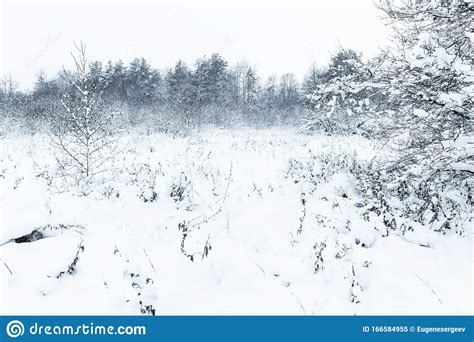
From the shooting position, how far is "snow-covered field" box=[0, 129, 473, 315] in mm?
3400

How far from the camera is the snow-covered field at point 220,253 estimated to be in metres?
3.40

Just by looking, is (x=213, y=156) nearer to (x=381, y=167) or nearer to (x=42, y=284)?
(x=381, y=167)

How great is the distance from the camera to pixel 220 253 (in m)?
4.29

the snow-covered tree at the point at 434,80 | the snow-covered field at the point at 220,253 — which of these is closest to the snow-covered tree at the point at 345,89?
the snow-covered tree at the point at 434,80

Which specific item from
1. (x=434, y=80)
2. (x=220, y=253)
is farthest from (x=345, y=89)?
(x=220, y=253)

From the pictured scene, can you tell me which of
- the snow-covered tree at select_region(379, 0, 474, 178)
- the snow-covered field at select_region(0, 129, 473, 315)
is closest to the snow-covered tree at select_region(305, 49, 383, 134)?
the snow-covered tree at select_region(379, 0, 474, 178)

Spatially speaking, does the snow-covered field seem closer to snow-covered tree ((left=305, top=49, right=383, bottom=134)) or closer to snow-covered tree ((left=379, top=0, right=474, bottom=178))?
snow-covered tree ((left=379, top=0, right=474, bottom=178))

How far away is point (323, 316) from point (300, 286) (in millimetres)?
521

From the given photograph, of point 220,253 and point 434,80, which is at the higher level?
point 434,80

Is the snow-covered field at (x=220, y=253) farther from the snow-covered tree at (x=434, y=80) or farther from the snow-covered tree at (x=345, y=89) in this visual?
the snow-covered tree at (x=345, y=89)

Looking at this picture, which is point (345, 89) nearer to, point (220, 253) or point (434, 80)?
point (434, 80)
